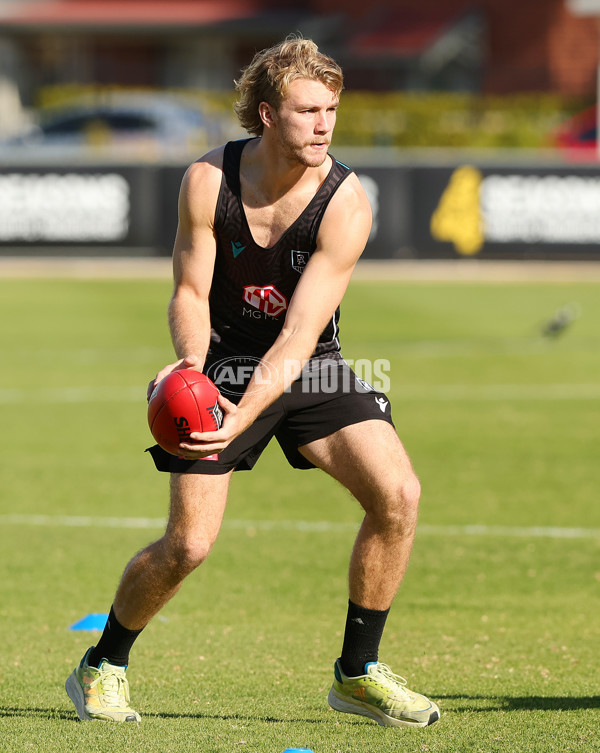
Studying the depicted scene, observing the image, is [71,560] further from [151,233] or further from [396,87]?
[396,87]

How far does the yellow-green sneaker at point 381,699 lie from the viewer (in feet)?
15.8

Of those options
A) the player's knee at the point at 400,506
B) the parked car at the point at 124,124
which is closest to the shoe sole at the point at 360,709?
the player's knee at the point at 400,506

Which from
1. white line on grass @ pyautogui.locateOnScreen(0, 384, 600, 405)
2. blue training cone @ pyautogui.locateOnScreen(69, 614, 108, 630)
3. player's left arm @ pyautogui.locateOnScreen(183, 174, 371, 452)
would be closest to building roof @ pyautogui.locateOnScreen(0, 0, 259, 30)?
white line on grass @ pyautogui.locateOnScreen(0, 384, 600, 405)

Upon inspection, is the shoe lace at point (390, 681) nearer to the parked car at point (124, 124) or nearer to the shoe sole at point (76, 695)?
the shoe sole at point (76, 695)

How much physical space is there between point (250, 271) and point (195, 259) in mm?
225

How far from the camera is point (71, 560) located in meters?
7.31

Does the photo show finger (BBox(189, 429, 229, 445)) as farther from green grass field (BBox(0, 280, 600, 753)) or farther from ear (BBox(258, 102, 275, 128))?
ear (BBox(258, 102, 275, 128))

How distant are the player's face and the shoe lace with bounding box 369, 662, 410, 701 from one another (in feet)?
6.60

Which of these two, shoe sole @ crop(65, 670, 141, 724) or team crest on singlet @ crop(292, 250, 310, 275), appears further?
team crest on singlet @ crop(292, 250, 310, 275)

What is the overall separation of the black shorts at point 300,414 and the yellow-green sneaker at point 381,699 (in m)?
0.88

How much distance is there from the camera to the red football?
14.7 feet

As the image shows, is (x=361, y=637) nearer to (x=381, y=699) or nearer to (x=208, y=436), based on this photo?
(x=381, y=699)

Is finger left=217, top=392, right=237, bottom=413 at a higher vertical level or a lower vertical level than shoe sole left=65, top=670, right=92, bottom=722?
higher

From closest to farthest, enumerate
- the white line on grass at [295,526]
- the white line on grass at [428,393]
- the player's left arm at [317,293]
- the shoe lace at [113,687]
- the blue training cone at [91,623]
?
the player's left arm at [317,293] < the shoe lace at [113,687] < the blue training cone at [91,623] < the white line on grass at [295,526] < the white line on grass at [428,393]
